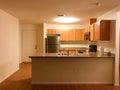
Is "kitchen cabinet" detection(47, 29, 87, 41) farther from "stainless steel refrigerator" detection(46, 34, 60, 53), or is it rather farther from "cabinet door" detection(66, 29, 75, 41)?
"stainless steel refrigerator" detection(46, 34, 60, 53)

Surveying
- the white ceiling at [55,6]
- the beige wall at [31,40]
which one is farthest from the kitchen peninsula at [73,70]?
the beige wall at [31,40]

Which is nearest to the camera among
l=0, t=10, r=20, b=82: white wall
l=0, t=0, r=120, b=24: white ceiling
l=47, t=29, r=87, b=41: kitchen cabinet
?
l=0, t=0, r=120, b=24: white ceiling

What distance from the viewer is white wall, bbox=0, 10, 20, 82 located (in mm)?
5324

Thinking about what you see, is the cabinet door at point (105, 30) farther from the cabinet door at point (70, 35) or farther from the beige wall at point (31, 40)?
the beige wall at point (31, 40)

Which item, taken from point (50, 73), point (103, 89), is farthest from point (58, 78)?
point (103, 89)

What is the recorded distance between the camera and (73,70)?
5.00 metres

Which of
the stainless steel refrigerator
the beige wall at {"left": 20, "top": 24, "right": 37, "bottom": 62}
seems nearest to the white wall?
the stainless steel refrigerator

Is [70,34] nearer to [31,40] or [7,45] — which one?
[31,40]

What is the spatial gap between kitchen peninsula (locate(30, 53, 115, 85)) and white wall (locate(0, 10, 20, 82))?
1181mm

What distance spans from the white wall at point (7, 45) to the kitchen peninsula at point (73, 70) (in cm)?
118

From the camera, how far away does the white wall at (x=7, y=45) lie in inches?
210

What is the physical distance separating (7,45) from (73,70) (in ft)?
8.40

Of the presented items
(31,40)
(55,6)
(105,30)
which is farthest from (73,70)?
(31,40)

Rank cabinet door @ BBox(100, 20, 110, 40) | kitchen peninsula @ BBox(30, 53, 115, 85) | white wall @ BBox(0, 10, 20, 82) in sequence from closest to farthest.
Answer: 1. kitchen peninsula @ BBox(30, 53, 115, 85)
2. cabinet door @ BBox(100, 20, 110, 40)
3. white wall @ BBox(0, 10, 20, 82)
